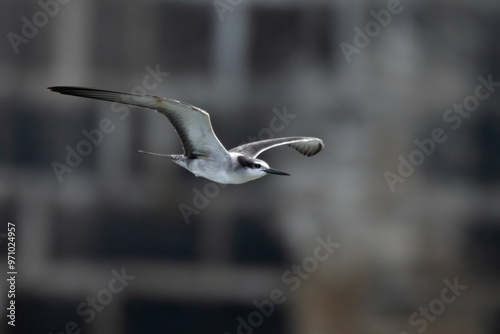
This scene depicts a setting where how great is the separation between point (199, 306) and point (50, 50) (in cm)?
163

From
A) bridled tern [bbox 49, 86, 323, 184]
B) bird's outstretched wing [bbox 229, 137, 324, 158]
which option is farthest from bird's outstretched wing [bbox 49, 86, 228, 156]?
bird's outstretched wing [bbox 229, 137, 324, 158]

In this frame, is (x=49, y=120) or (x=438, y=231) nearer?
(x=49, y=120)

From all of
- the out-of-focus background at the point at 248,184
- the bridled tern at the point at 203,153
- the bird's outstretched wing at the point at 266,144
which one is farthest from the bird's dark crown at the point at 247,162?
the out-of-focus background at the point at 248,184

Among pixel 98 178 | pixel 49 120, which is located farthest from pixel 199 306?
A: pixel 49 120

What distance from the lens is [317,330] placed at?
16.2 feet

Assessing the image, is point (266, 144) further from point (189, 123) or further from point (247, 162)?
point (189, 123)

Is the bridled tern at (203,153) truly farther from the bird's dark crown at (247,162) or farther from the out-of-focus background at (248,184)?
the out-of-focus background at (248,184)

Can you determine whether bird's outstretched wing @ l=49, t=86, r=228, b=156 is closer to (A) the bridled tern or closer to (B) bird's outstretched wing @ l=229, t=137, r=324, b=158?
(A) the bridled tern

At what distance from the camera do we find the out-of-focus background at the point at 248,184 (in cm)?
492

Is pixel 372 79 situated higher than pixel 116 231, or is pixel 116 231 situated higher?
pixel 372 79

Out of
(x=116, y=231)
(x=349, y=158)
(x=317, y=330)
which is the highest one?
(x=349, y=158)

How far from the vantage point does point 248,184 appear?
5.06 meters

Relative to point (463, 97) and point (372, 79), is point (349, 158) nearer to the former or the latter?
point (372, 79)

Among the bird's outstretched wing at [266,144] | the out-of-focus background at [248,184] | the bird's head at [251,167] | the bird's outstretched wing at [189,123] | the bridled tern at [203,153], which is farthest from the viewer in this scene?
the out-of-focus background at [248,184]
